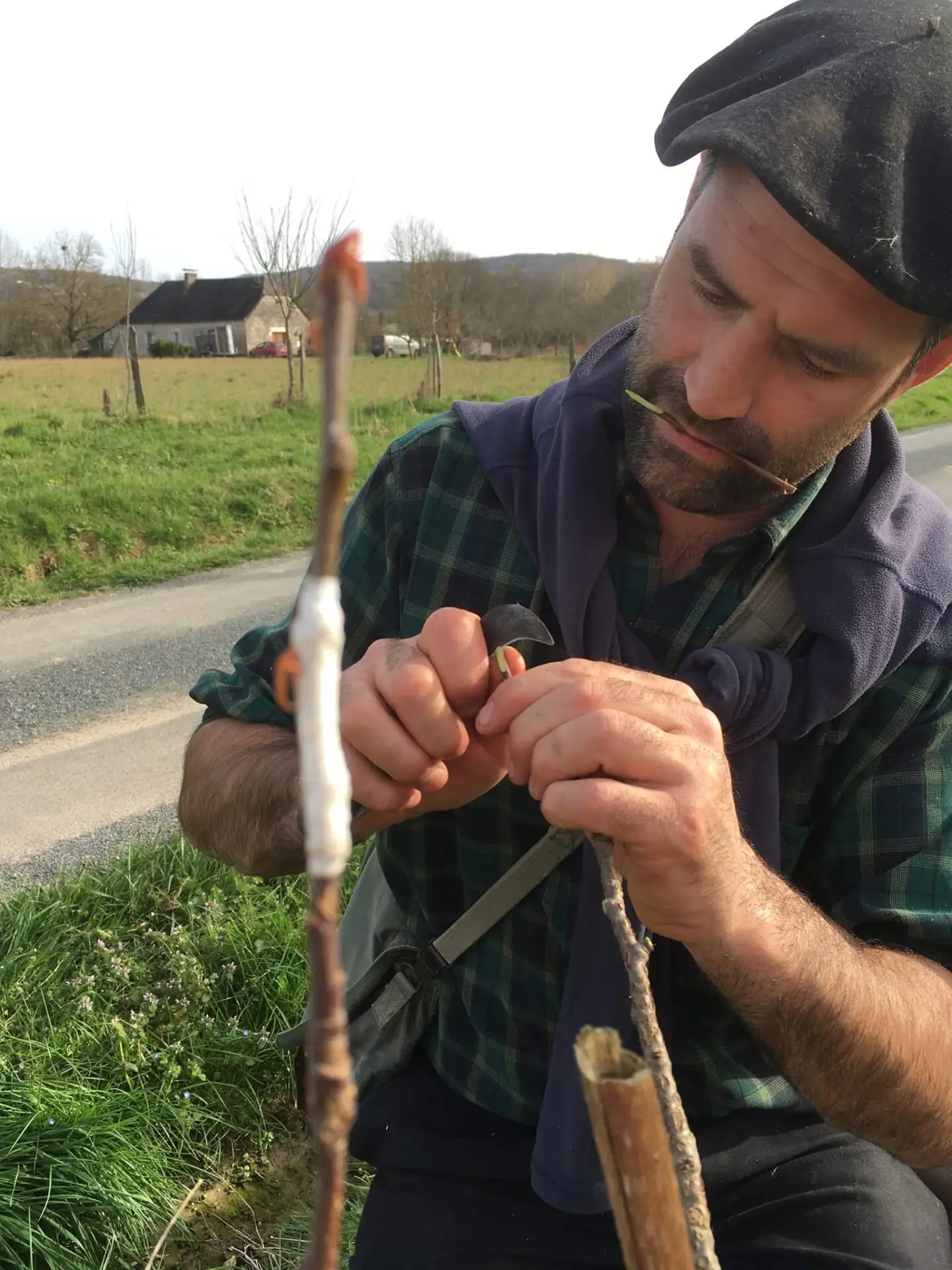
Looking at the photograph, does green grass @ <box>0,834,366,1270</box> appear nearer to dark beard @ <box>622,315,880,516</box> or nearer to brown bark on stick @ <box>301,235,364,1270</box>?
dark beard @ <box>622,315,880,516</box>

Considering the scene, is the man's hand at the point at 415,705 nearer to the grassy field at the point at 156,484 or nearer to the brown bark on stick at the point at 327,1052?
the brown bark on stick at the point at 327,1052

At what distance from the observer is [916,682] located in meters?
1.60

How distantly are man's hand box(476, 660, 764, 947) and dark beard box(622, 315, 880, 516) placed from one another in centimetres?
56

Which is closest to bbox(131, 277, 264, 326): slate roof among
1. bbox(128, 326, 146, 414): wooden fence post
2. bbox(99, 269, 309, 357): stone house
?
bbox(99, 269, 309, 357): stone house

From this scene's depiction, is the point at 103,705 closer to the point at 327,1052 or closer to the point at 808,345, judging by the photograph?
the point at 808,345

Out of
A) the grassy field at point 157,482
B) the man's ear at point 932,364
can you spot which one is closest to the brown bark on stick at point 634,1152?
the man's ear at point 932,364

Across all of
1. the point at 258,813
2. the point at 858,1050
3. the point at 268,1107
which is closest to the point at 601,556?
the point at 258,813

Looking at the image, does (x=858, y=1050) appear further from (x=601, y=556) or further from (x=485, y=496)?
(x=485, y=496)

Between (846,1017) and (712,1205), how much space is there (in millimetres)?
534

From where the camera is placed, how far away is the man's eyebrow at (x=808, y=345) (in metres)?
1.40

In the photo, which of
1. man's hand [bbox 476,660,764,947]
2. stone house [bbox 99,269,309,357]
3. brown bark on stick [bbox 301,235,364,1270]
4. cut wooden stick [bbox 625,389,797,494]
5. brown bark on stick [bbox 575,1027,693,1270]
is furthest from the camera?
stone house [bbox 99,269,309,357]

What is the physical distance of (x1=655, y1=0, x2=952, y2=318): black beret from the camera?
1.27 m

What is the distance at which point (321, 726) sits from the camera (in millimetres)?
345

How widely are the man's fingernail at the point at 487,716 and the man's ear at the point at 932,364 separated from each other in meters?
0.97
